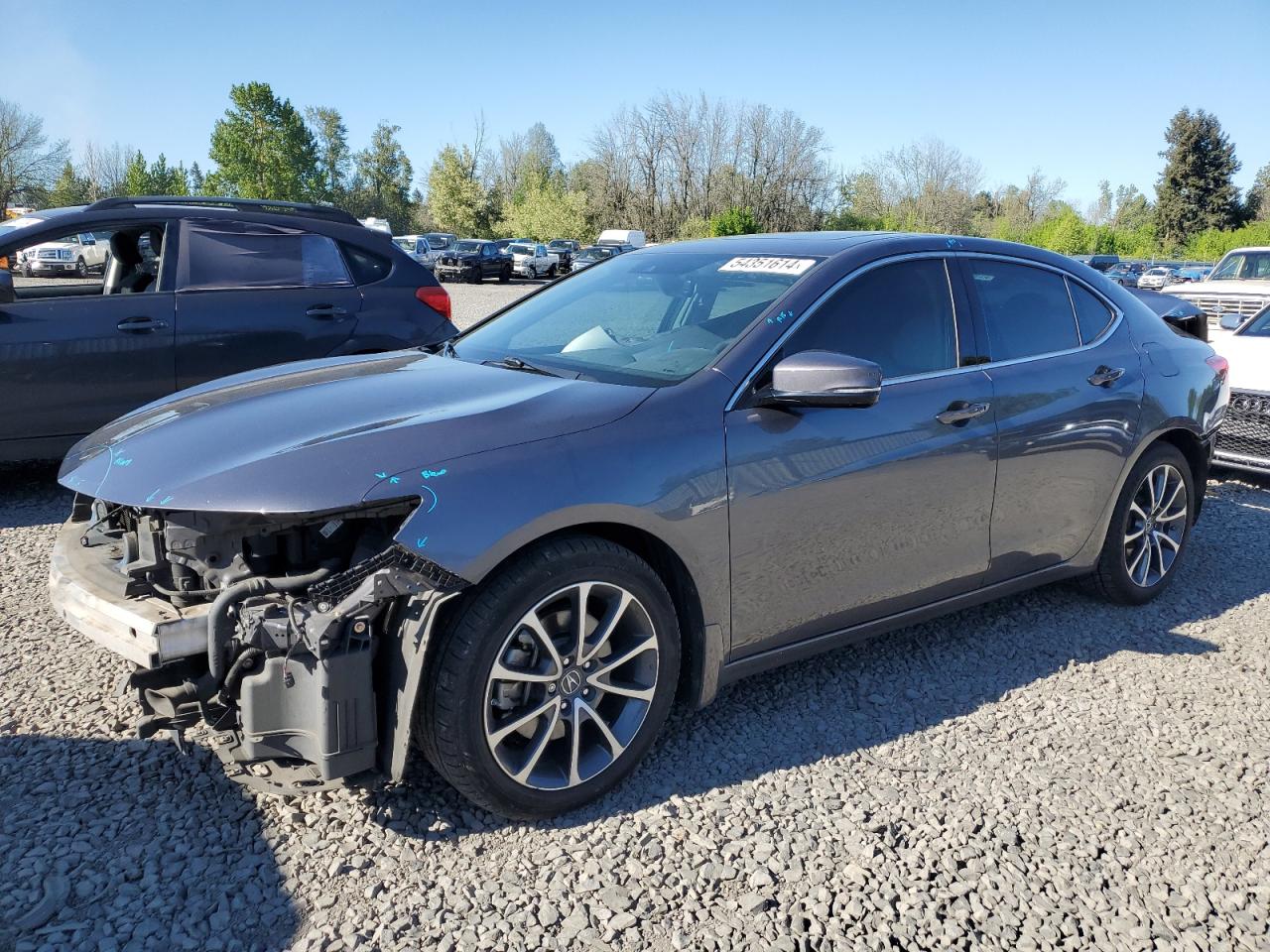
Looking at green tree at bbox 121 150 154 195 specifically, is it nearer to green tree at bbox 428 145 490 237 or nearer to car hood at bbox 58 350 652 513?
green tree at bbox 428 145 490 237

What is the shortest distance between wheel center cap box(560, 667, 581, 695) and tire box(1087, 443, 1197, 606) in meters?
2.84

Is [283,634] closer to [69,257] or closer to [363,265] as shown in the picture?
[363,265]

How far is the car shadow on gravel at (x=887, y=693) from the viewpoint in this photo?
117 inches

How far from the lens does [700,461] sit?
2.92 meters

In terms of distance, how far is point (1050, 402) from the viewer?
155 inches

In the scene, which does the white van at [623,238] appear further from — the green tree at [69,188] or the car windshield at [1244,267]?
the green tree at [69,188]

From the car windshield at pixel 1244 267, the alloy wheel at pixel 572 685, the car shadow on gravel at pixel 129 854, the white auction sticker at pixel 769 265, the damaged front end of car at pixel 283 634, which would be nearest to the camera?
the car shadow on gravel at pixel 129 854

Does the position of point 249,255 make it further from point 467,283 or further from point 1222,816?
point 467,283

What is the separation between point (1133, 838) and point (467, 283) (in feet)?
121

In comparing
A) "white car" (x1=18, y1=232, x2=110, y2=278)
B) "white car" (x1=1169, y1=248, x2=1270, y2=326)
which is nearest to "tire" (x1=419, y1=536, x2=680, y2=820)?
"white car" (x1=18, y1=232, x2=110, y2=278)

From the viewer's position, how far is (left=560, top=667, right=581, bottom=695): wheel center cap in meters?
2.78

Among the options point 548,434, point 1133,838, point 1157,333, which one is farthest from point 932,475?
point 1157,333

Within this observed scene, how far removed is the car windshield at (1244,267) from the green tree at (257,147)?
7122 centimetres

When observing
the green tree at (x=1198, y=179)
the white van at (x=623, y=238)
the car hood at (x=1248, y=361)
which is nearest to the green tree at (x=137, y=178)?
the white van at (x=623, y=238)
